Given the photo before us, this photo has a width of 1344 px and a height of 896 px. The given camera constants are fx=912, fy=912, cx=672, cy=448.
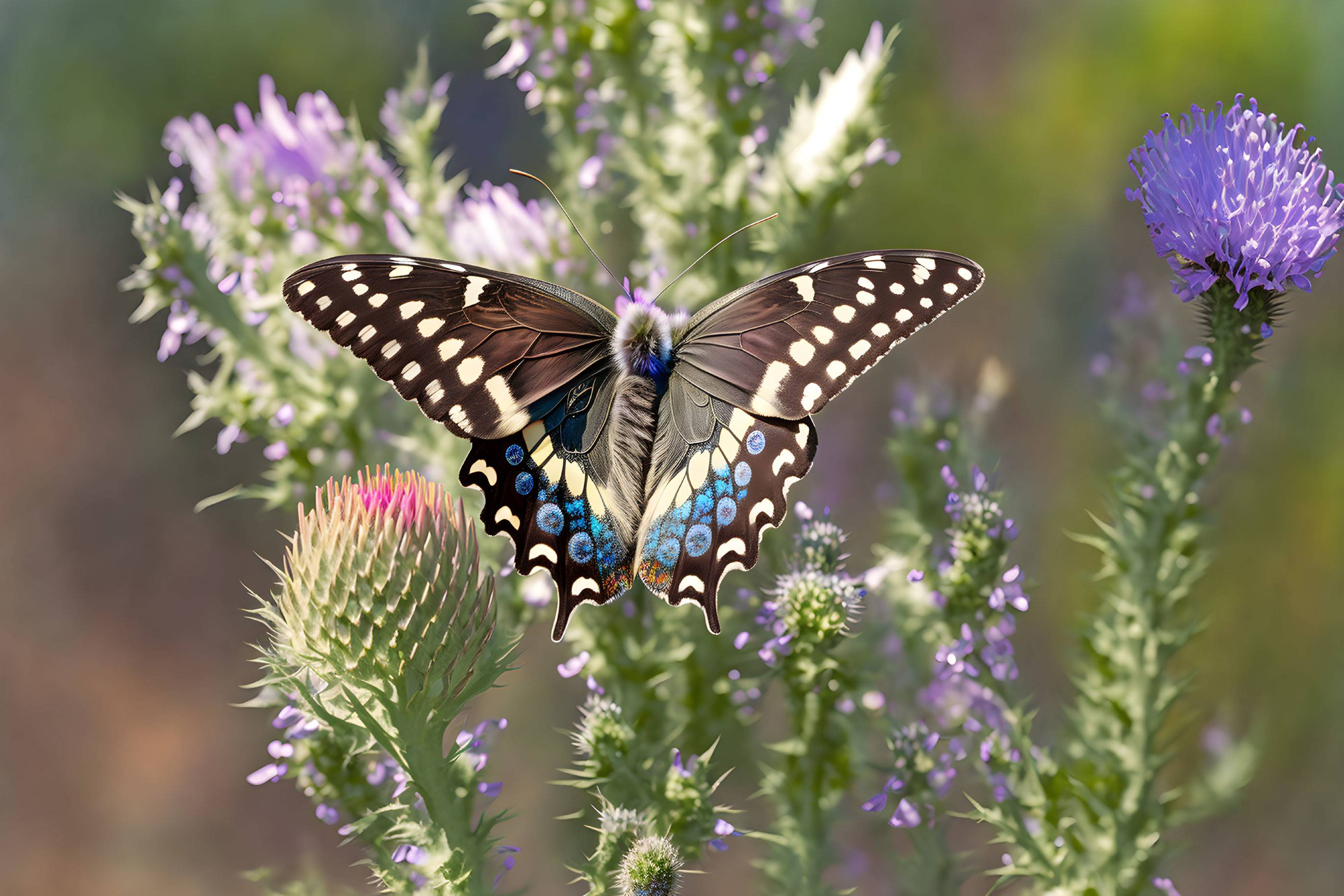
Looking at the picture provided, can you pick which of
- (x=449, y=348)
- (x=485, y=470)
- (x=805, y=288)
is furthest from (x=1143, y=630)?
(x=449, y=348)

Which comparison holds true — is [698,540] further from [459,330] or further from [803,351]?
[459,330]

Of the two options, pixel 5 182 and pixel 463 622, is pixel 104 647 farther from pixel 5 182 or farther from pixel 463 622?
pixel 463 622

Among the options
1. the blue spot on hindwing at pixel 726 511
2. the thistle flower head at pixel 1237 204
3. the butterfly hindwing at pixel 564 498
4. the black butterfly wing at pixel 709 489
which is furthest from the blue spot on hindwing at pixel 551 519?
the thistle flower head at pixel 1237 204

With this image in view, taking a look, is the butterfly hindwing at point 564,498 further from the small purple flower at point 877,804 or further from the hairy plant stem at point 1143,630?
the hairy plant stem at point 1143,630

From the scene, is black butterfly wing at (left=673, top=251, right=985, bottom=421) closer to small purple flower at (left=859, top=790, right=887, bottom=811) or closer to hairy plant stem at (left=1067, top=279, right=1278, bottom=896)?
hairy plant stem at (left=1067, top=279, right=1278, bottom=896)

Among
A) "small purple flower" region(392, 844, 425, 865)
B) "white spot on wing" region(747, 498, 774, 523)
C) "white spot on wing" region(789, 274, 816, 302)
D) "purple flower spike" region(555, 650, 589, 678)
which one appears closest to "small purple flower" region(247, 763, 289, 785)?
"small purple flower" region(392, 844, 425, 865)

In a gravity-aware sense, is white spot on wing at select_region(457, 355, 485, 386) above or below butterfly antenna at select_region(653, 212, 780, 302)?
below
